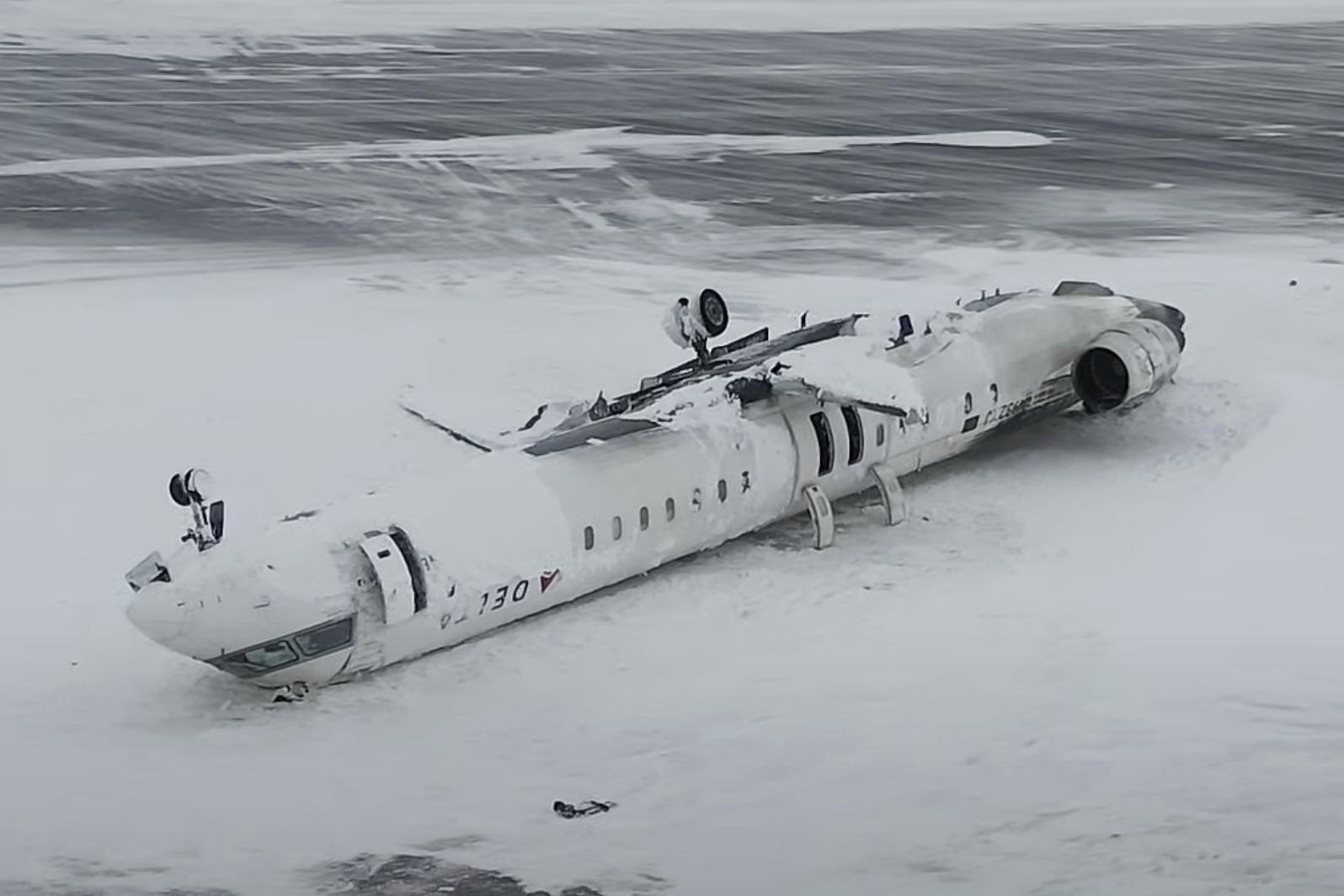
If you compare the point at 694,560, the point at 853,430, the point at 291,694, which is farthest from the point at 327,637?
the point at 853,430

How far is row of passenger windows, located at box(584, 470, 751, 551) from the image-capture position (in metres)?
22.9

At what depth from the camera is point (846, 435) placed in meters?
26.2

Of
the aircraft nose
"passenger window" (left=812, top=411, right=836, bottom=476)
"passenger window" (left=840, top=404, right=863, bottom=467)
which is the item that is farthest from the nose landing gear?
"passenger window" (left=840, top=404, right=863, bottom=467)

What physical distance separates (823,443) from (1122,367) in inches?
249

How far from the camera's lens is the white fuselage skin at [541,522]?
20.2 metres

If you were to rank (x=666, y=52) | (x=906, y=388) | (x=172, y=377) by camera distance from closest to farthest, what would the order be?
(x=906, y=388) → (x=172, y=377) → (x=666, y=52)

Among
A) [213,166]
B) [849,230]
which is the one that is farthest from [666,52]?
[849,230]

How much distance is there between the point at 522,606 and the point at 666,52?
49.0 meters

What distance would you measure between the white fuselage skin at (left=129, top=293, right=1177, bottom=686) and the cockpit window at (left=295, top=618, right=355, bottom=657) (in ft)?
0.17

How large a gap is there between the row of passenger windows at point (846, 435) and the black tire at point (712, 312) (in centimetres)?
296

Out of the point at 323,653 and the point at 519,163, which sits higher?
the point at 519,163

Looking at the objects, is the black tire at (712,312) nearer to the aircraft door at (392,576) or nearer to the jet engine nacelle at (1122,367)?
the jet engine nacelle at (1122,367)

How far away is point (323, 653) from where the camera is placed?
2069 centimetres

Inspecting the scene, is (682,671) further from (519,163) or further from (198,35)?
(198,35)
